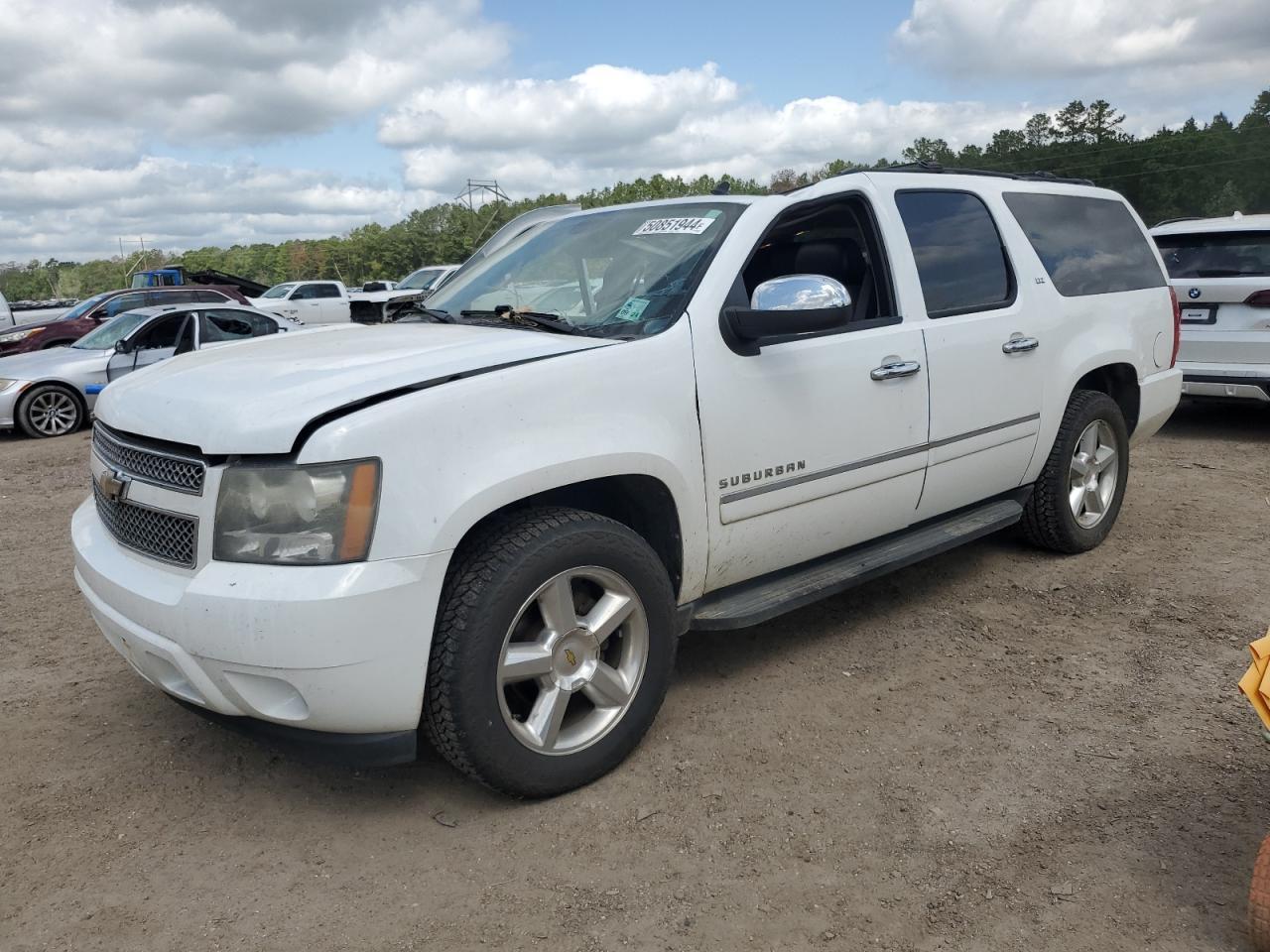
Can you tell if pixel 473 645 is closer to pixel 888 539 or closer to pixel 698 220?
pixel 698 220

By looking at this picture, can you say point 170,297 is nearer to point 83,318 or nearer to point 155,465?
point 83,318

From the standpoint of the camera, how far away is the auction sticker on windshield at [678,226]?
357 cm

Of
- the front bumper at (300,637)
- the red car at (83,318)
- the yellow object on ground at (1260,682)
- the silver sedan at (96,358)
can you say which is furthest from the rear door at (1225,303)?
the red car at (83,318)

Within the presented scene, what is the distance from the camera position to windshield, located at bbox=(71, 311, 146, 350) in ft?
38.9

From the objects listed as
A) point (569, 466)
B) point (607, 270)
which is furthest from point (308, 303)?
point (569, 466)

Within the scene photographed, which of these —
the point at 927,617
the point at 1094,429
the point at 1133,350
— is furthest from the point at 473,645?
the point at 1133,350

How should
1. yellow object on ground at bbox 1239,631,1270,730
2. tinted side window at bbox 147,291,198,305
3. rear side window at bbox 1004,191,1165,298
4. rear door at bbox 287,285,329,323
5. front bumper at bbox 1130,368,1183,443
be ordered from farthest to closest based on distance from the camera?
rear door at bbox 287,285,329,323 < tinted side window at bbox 147,291,198,305 < front bumper at bbox 1130,368,1183,443 < rear side window at bbox 1004,191,1165,298 < yellow object on ground at bbox 1239,631,1270,730

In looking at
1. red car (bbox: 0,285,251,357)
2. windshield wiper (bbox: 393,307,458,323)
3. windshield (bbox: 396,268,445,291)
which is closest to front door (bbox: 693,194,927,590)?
windshield wiper (bbox: 393,307,458,323)

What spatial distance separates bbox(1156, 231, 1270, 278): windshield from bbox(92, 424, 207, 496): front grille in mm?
7682

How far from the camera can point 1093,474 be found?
516cm

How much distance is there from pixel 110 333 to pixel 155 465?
34.9 feet

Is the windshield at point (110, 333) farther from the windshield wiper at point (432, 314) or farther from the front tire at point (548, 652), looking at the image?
the front tire at point (548, 652)

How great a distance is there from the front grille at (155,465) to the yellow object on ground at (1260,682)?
8.37 ft

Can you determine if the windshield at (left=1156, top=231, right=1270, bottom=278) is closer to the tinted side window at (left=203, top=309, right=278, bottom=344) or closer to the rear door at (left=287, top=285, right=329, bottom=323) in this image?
the tinted side window at (left=203, top=309, right=278, bottom=344)
